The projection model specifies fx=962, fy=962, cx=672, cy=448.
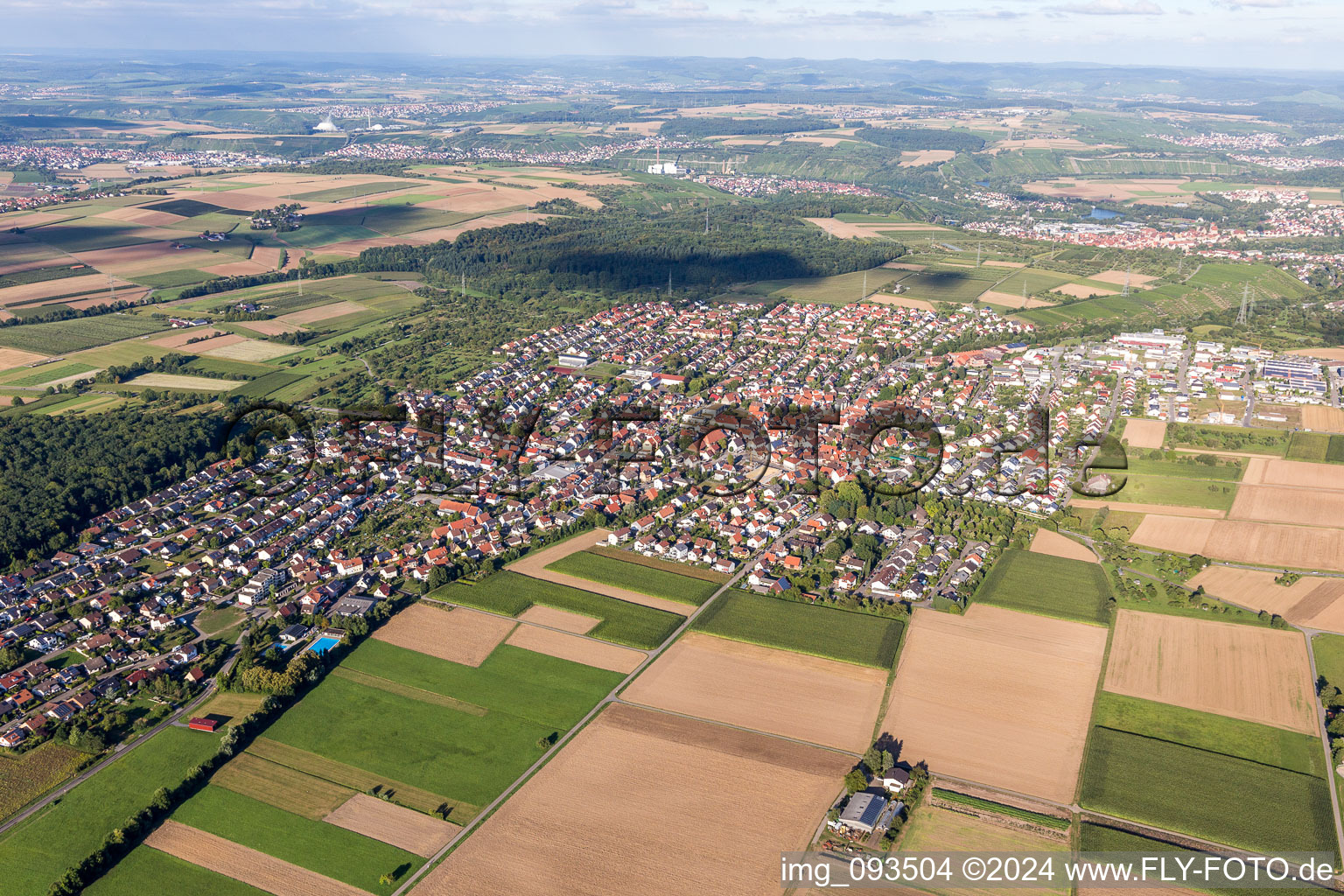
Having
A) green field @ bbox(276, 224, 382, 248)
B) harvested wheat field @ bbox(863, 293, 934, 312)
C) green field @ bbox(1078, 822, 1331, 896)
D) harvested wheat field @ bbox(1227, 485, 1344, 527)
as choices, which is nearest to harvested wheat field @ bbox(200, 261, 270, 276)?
green field @ bbox(276, 224, 382, 248)

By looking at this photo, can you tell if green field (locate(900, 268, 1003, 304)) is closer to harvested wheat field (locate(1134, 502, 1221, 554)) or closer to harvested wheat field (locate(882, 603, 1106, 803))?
harvested wheat field (locate(1134, 502, 1221, 554))

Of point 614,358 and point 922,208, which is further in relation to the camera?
point 922,208

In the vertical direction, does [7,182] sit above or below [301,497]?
above

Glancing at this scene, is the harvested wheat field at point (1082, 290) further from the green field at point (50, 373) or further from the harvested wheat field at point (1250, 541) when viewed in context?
the green field at point (50, 373)

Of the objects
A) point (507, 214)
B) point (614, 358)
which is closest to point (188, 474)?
point (614, 358)

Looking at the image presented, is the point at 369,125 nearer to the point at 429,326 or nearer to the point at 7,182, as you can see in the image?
the point at 7,182

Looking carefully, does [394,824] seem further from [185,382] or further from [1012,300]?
[1012,300]
